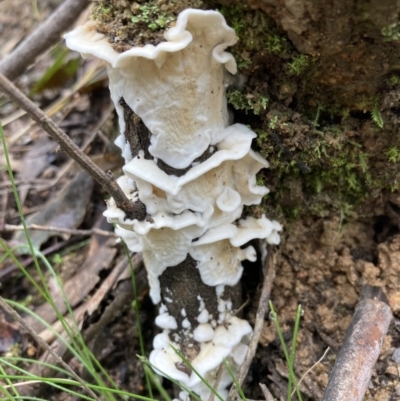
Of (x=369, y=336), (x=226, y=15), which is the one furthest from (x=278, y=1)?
(x=369, y=336)

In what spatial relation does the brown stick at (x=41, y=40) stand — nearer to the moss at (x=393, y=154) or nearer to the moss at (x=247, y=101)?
the moss at (x=247, y=101)

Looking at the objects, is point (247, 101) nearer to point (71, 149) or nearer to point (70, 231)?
point (71, 149)

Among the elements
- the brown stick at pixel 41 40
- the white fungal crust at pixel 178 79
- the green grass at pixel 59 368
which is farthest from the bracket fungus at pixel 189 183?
the brown stick at pixel 41 40

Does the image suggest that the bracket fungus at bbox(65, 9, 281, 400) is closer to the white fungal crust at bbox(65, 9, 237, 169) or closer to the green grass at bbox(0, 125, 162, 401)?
the white fungal crust at bbox(65, 9, 237, 169)

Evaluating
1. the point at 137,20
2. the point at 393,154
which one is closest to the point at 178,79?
the point at 137,20

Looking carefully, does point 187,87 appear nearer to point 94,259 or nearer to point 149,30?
point 149,30
